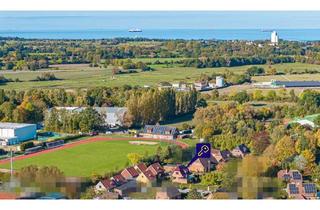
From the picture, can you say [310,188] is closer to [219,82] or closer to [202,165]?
[202,165]

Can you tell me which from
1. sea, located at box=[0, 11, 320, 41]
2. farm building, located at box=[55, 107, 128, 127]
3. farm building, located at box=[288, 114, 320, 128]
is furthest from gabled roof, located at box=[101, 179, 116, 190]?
sea, located at box=[0, 11, 320, 41]

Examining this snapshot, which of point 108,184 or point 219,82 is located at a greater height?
point 219,82

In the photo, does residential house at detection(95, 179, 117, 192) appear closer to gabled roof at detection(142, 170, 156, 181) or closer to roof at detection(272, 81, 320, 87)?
gabled roof at detection(142, 170, 156, 181)

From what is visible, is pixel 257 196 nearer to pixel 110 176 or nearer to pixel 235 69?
pixel 110 176

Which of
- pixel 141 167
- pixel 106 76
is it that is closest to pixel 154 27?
pixel 106 76

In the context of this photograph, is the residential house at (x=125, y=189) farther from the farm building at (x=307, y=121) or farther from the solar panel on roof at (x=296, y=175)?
the farm building at (x=307, y=121)

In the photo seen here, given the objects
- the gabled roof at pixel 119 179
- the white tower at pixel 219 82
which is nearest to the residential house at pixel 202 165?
the gabled roof at pixel 119 179
